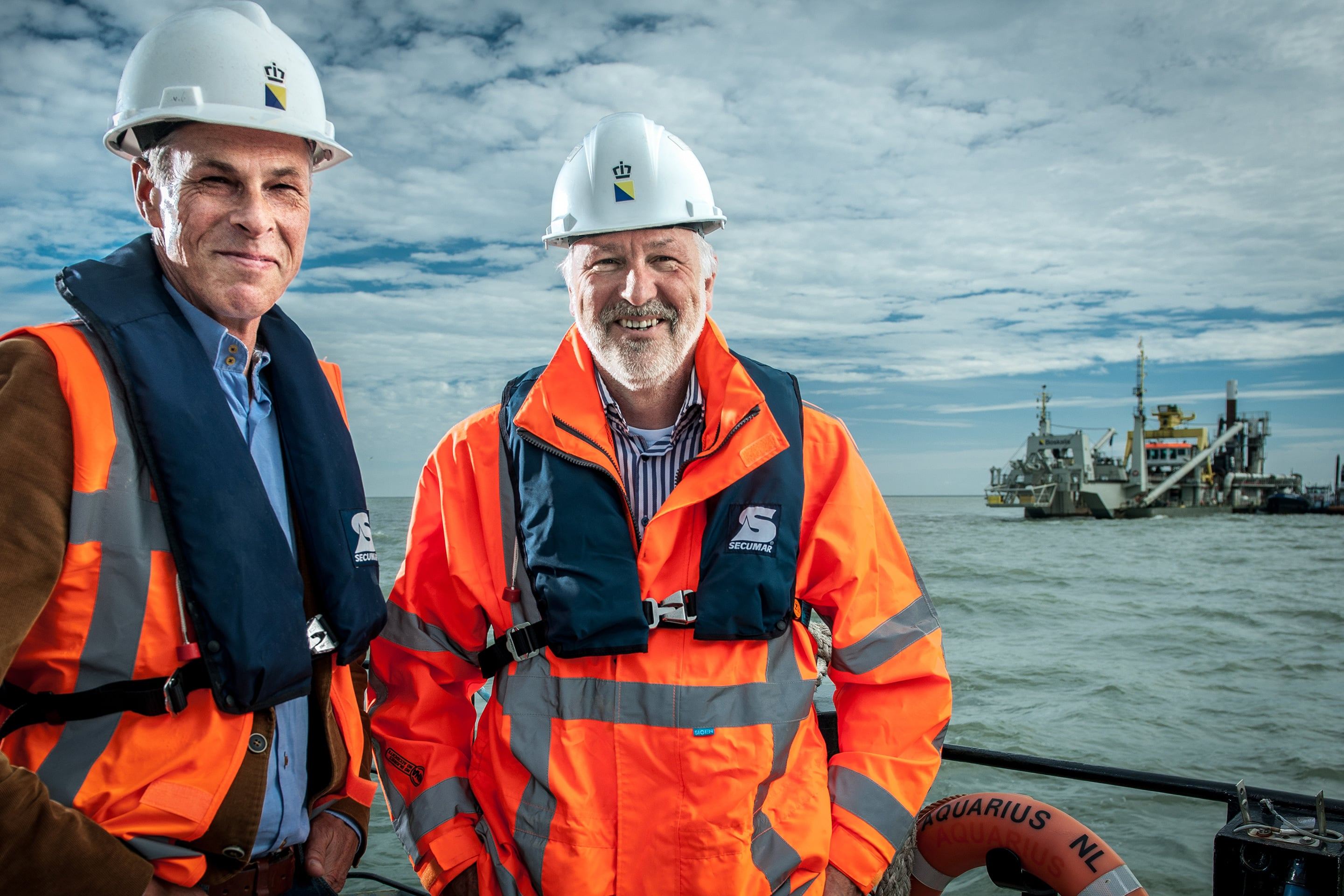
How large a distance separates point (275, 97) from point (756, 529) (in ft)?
4.80

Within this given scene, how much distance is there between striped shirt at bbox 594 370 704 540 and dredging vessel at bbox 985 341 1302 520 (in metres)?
59.7

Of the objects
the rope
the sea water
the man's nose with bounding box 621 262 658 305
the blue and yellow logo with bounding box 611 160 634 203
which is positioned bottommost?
the sea water

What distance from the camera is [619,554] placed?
209 cm

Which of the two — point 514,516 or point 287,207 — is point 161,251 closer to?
point 287,207

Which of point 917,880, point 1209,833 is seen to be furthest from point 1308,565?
point 917,880

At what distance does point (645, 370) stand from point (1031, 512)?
213 feet

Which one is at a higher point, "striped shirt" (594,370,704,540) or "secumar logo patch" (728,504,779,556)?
"striped shirt" (594,370,704,540)

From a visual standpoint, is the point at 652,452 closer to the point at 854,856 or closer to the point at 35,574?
the point at 854,856

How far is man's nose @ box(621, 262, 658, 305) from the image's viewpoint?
2340 millimetres

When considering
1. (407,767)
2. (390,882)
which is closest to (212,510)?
(407,767)

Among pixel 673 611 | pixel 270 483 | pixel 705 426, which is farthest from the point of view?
pixel 705 426

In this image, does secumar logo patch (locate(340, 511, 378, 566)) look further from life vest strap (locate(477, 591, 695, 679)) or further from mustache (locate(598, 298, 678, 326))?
mustache (locate(598, 298, 678, 326))

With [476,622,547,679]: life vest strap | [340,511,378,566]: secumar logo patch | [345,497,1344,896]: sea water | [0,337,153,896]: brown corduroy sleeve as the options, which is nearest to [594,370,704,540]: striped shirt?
[476,622,547,679]: life vest strap

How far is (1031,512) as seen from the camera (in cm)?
6184
